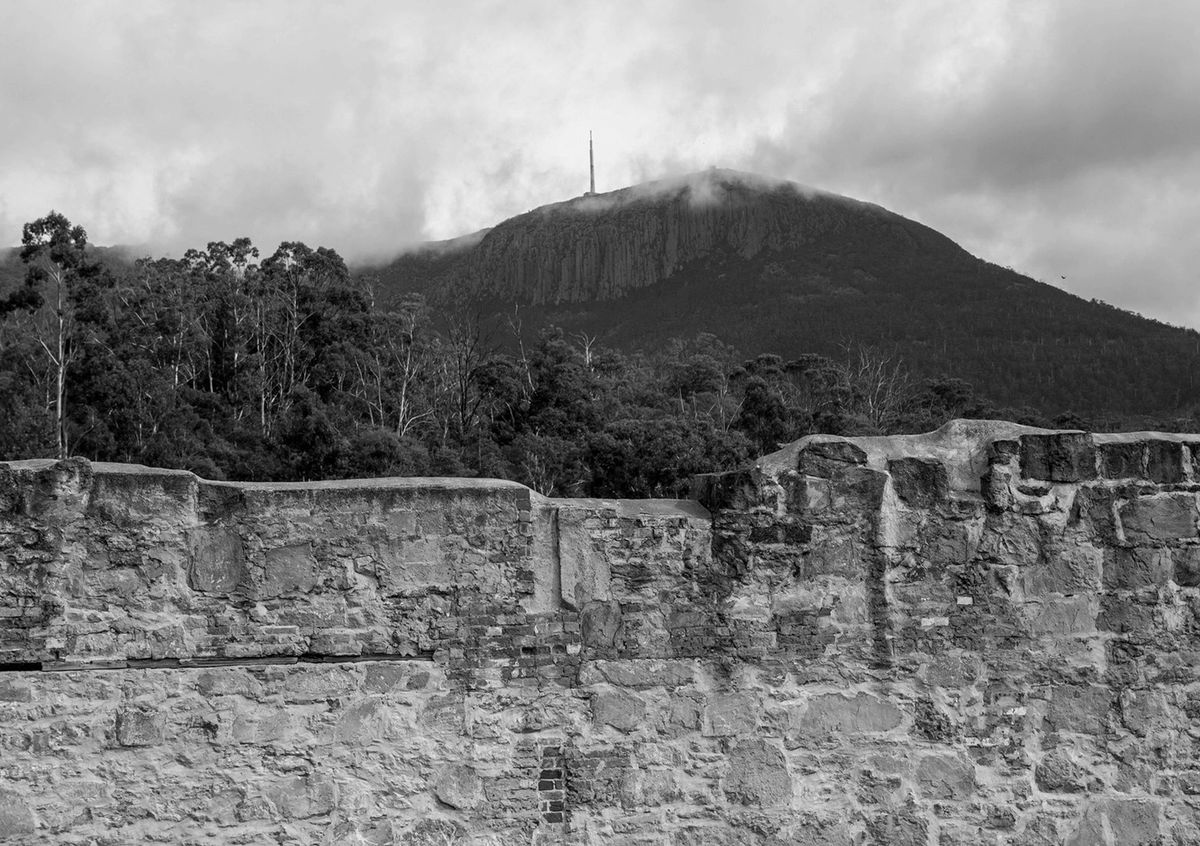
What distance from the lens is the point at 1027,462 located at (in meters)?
5.11

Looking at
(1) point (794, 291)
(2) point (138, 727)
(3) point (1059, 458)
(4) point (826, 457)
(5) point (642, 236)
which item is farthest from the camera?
(5) point (642, 236)

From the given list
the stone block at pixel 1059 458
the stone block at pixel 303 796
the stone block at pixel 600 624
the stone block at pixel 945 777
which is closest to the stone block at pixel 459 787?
the stone block at pixel 303 796

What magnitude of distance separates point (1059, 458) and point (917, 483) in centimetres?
68

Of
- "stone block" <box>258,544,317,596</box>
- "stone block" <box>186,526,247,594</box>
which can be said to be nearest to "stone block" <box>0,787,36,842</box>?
"stone block" <box>186,526,247,594</box>

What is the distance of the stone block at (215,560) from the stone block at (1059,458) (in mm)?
3502

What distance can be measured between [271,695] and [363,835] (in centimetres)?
68

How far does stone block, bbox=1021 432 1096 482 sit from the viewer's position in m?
5.10

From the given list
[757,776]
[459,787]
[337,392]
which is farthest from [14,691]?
[337,392]

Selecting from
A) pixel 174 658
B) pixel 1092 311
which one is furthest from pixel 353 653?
pixel 1092 311

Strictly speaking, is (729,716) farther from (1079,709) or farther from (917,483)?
(1079,709)

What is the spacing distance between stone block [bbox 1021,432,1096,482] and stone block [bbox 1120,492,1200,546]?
10.2 inches

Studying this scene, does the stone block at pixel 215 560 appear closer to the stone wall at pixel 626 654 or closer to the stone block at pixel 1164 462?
the stone wall at pixel 626 654

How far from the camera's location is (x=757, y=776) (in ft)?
15.6

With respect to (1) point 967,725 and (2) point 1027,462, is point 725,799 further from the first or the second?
(2) point 1027,462
